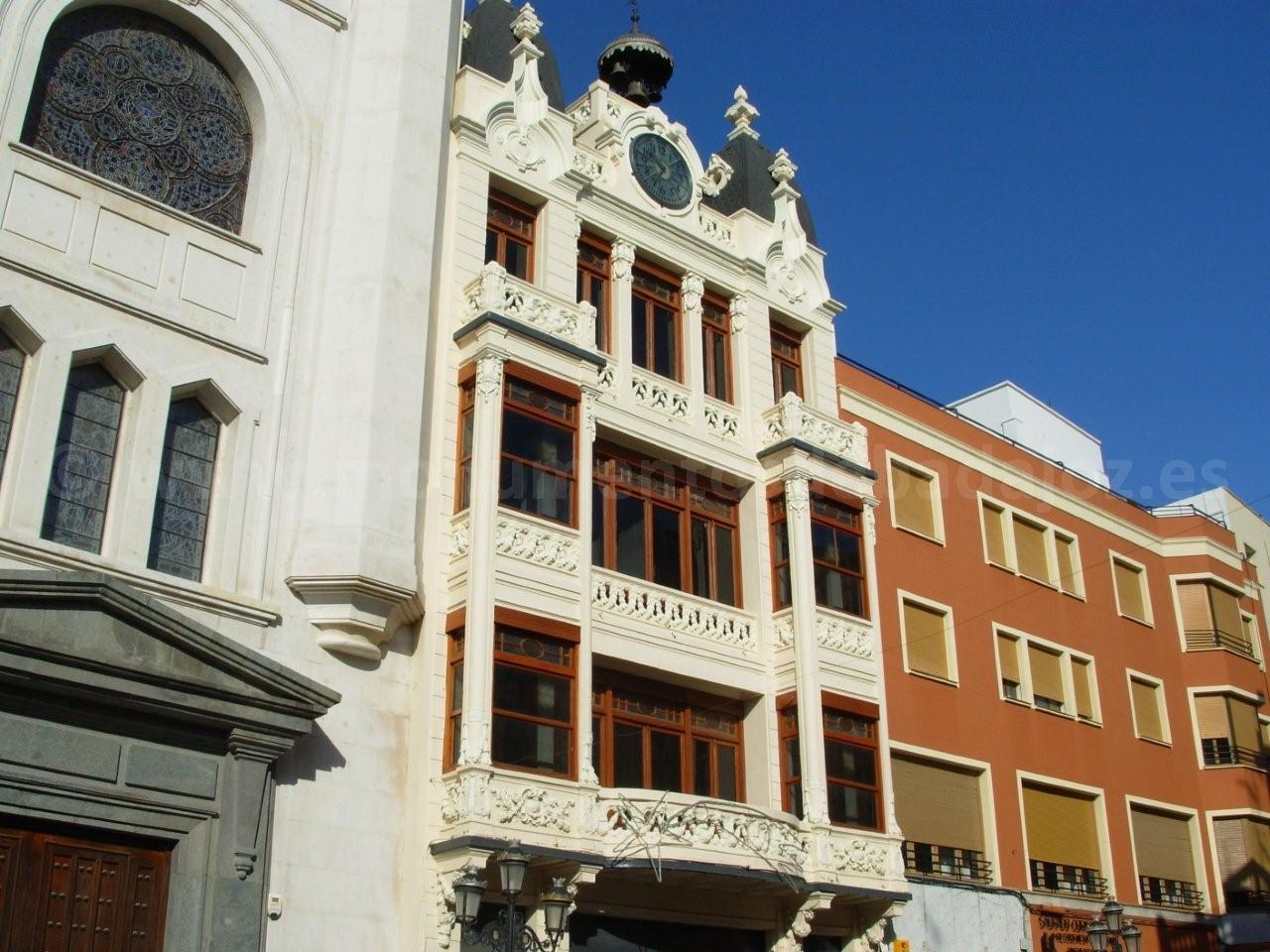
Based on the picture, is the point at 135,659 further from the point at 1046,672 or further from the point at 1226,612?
the point at 1226,612

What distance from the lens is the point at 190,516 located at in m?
18.1

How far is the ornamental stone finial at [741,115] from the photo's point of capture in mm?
28000

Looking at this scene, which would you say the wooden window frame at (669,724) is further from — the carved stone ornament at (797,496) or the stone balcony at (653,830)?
the carved stone ornament at (797,496)

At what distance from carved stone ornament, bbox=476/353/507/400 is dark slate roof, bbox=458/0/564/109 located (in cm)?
538

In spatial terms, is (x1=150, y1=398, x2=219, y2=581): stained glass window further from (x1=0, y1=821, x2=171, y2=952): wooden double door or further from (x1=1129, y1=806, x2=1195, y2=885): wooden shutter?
(x1=1129, y1=806, x2=1195, y2=885): wooden shutter

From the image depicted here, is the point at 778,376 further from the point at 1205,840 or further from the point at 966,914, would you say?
the point at 1205,840

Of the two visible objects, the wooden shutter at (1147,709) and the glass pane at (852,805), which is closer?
the glass pane at (852,805)

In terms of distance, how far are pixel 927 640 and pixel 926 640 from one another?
1.0 inches

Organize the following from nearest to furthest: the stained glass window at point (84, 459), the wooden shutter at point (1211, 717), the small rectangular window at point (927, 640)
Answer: the stained glass window at point (84, 459)
the small rectangular window at point (927, 640)
the wooden shutter at point (1211, 717)

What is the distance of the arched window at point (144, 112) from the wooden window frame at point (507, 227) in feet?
12.4

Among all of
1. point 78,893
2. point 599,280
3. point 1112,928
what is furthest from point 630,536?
point 78,893

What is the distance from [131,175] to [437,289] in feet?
14.3

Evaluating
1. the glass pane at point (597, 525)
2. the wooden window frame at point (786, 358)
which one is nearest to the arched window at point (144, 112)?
→ the glass pane at point (597, 525)

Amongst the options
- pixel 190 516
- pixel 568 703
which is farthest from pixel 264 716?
pixel 568 703
